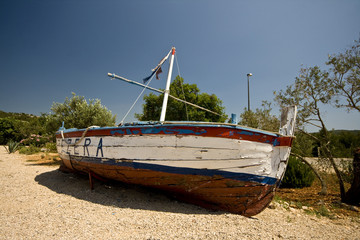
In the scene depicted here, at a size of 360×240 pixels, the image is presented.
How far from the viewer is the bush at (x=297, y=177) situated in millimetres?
7953

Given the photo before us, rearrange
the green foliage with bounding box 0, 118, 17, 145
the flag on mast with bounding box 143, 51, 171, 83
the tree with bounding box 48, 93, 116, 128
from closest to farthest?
the flag on mast with bounding box 143, 51, 171, 83 → the tree with bounding box 48, 93, 116, 128 → the green foliage with bounding box 0, 118, 17, 145

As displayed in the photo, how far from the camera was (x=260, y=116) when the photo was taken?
30.1 ft

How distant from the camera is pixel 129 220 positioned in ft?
10.2

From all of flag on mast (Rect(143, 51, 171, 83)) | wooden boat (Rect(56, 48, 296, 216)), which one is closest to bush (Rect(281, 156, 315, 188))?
wooden boat (Rect(56, 48, 296, 216))

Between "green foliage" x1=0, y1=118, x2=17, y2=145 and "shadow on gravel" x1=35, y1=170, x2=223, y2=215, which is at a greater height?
"green foliage" x1=0, y1=118, x2=17, y2=145

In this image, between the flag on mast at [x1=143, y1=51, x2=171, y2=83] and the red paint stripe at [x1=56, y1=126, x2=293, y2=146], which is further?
the flag on mast at [x1=143, y1=51, x2=171, y2=83]

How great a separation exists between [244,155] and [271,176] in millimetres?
706

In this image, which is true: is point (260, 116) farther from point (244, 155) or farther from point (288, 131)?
point (244, 155)

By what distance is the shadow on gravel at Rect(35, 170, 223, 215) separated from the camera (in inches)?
147

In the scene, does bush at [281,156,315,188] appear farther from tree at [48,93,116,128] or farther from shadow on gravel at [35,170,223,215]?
tree at [48,93,116,128]

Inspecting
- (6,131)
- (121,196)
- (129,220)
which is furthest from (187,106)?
(6,131)

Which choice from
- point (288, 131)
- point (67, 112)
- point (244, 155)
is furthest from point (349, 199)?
point (67, 112)

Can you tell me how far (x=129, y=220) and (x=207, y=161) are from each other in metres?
1.69

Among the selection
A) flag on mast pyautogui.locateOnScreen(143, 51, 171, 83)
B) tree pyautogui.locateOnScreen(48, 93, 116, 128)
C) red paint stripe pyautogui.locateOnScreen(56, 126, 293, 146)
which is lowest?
red paint stripe pyautogui.locateOnScreen(56, 126, 293, 146)
